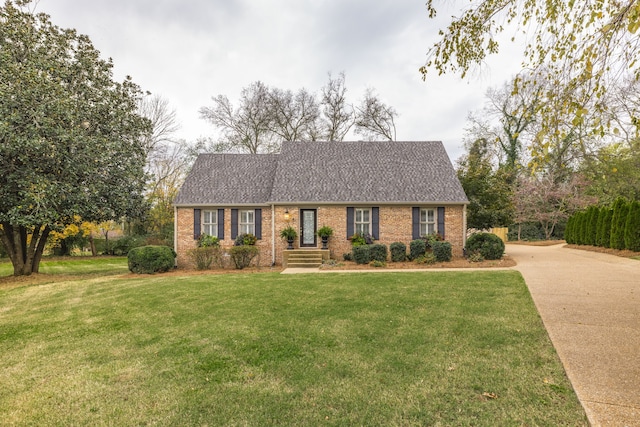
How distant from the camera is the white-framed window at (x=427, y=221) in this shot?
48.7ft

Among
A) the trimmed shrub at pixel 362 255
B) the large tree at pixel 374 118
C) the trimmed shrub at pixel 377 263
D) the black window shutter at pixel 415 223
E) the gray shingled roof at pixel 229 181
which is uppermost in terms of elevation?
the large tree at pixel 374 118

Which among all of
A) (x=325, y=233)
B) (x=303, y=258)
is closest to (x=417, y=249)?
(x=325, y=233)

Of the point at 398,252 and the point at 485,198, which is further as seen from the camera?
the point at 485,198

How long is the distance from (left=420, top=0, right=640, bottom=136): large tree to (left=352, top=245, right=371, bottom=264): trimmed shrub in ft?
30.3

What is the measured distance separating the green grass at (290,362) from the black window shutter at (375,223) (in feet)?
23.2

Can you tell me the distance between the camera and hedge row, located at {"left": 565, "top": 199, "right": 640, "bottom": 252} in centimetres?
1412

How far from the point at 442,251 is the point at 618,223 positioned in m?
9.02

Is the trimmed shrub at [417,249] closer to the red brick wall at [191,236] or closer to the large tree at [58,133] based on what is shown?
the red brick wall at [191,236]

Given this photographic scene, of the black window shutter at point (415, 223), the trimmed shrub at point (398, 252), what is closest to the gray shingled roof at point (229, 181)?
the trimmed shrub at point (398, 252)

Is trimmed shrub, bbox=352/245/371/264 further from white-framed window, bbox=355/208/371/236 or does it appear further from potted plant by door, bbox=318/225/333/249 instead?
potted plant by door, bbox=318/225/333/249

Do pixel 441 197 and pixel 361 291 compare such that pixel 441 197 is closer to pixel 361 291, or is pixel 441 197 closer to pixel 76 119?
pixel 361 291

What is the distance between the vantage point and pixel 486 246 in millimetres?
13594

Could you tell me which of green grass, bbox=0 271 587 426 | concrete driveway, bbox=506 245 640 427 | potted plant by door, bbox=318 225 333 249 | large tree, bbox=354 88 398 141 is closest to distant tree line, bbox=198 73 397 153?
large tree, bbox=354 88 398 141

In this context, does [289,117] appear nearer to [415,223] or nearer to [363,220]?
[363,220]
